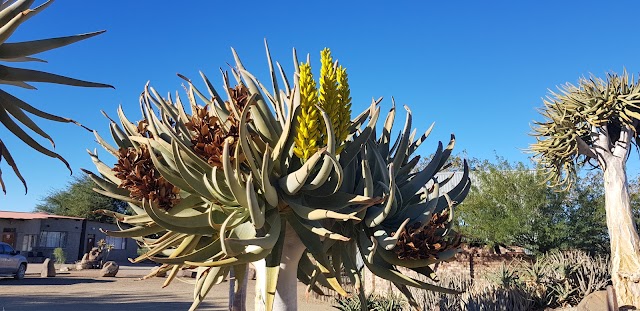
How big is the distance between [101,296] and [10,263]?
7041 mm

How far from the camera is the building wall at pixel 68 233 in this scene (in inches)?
1540

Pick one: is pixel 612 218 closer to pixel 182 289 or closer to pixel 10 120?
pixel 10 120

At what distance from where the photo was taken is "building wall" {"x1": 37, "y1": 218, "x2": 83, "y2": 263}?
39125 millimetres

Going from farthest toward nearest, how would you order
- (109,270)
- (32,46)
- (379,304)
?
(109,270) < (379,304) < (32,46)

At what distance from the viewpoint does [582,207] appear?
23.2m

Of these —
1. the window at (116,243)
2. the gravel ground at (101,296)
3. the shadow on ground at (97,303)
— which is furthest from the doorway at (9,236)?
the shadow on ground at (97,303)

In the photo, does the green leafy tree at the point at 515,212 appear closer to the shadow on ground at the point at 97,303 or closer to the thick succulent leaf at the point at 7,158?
the shadow on ground at the point at 97,303

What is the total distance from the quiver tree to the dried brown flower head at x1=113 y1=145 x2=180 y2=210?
12.1m

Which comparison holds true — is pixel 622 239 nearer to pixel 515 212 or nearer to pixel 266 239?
pixel 515 212

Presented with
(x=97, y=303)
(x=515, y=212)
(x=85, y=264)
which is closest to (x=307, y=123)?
(x=97, y=303)

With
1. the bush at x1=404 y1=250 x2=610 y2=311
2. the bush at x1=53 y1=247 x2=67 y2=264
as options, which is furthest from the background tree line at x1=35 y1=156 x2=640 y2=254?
the bush at x1=53 y1=247 x2=67 y2=264

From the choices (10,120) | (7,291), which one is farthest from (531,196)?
(10,120)

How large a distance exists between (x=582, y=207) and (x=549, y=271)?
12.2 metres

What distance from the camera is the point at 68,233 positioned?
4003 cm
